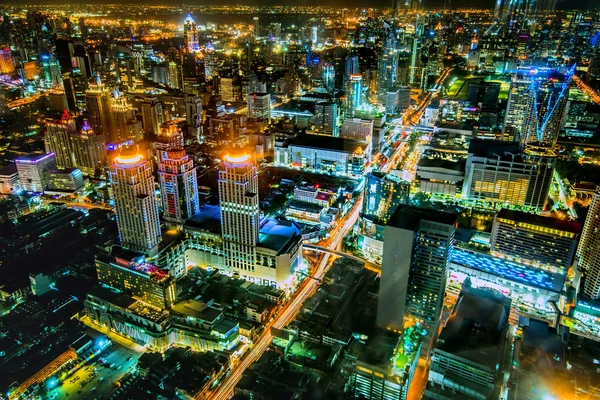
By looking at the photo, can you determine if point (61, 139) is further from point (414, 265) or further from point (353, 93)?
point (414, 265)

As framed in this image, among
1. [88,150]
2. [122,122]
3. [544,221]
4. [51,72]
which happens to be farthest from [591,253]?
[51,72]

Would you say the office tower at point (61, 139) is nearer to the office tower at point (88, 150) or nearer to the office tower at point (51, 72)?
the office tower at point (88, 150)

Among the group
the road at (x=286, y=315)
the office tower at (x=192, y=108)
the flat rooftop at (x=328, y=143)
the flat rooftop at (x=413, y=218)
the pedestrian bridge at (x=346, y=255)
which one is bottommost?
the road at (x=286, y=315)

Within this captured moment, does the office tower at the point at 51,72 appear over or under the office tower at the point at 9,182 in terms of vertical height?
over

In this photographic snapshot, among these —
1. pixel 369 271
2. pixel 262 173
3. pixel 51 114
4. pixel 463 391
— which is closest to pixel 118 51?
pixel 51 114

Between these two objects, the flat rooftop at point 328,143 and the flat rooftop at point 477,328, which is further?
the flat rooftop at point 328,143

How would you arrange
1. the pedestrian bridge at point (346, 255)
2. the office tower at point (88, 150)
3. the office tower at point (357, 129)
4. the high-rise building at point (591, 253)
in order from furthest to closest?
the office tower at point (357, 129)
the office tower at point (88, 150)
the pedestrian bridge at point (346, 255)
the high-rise building at point (591, 253)

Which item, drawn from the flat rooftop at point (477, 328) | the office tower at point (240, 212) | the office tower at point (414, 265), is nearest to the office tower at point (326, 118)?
the office tower at point (240, 212)
